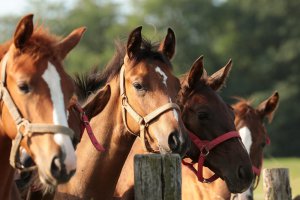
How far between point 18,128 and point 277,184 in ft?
13.2

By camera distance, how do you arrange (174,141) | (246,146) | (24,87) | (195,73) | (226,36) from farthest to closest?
(226,36), (246,146), (195,73), (174,141), (24,87)

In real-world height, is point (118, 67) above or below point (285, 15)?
below

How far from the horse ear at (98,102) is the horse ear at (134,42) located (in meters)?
0.49

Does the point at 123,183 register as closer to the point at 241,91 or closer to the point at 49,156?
the point at 49,156

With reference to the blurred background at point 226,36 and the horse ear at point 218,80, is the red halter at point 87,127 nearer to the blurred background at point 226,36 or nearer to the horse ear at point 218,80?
the horse ear at point 218,80

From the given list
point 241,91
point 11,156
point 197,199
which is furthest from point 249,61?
point 11,156

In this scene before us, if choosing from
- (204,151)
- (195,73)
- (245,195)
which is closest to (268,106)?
(245,195)

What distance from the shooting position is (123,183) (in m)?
8.37

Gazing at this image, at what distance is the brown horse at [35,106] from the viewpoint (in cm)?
545

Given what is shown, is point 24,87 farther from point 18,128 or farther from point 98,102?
point 98,102

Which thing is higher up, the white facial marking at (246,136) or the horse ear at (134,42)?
the horse ear at (134,42)

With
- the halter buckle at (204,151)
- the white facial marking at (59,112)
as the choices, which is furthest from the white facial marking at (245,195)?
the white facial marking at (59,112)

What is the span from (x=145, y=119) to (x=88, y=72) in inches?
56.7

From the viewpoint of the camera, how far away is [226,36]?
220ft
